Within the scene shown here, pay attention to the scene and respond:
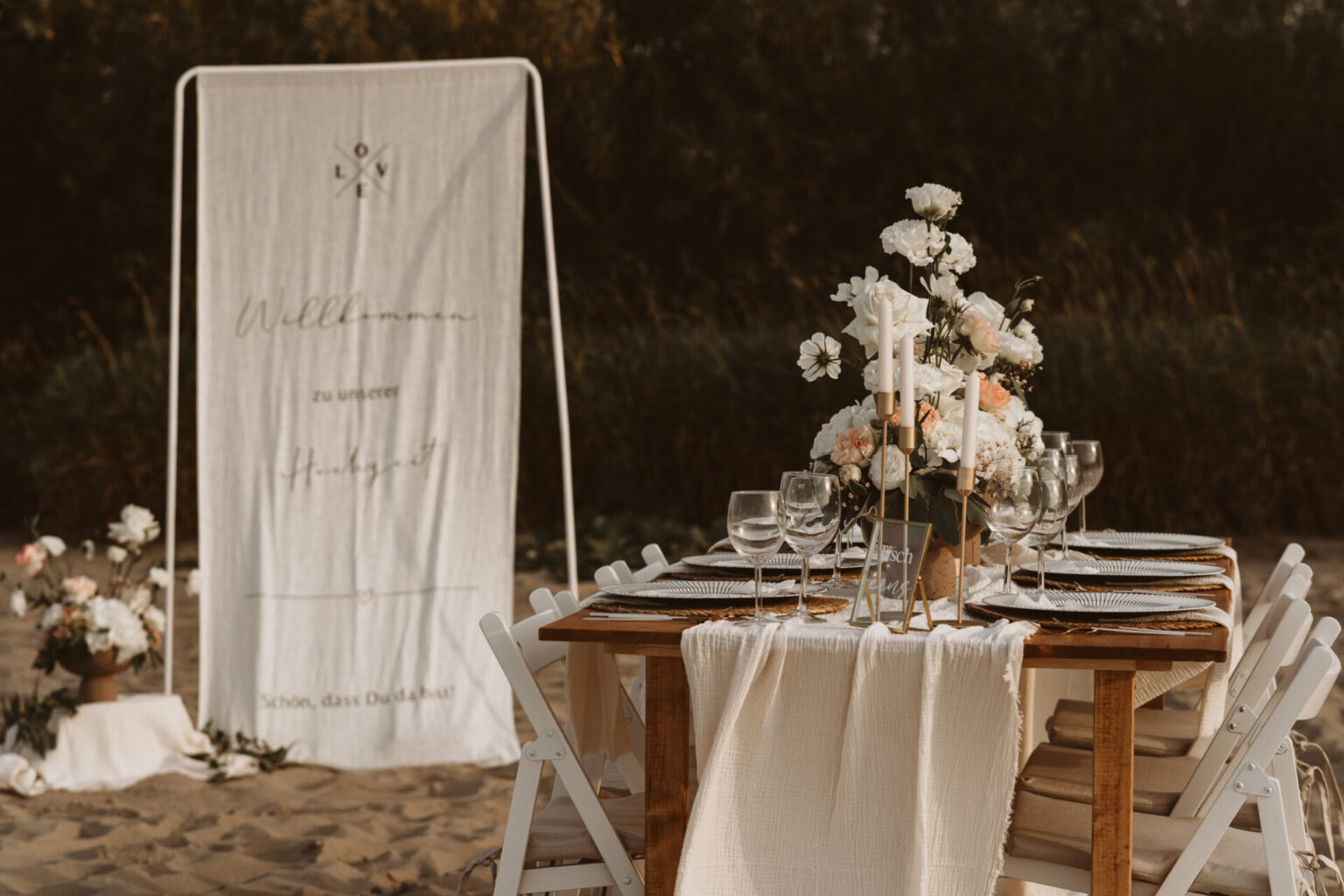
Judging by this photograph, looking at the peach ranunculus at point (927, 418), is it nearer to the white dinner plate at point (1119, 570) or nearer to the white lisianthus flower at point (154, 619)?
the white dinner plate at point (1119, 570)

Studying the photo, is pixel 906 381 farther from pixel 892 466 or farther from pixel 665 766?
pixel 665 766

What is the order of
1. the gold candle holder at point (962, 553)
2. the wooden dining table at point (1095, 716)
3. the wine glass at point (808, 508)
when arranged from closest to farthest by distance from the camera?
the wooden dining table at point (1095, 716) < the gold candle holder at point (962, 553) < the wine glass at point (808, 508)

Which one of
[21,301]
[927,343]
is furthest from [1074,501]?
[21,301]

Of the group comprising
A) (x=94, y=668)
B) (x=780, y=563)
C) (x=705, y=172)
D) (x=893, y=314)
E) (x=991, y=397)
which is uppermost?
(x=705, y=172)

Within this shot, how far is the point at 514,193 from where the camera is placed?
4.21m

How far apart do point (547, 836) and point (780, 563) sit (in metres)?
0.77

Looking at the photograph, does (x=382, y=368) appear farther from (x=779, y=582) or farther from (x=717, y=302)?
(x=717, y=302)

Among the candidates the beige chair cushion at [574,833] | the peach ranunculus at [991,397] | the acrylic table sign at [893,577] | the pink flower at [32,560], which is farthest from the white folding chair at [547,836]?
the pink flower at [32,560]

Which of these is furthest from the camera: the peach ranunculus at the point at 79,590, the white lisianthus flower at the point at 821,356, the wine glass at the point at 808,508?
the peach ranunculus at the point at 79,590

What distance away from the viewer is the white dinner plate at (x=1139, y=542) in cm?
A: 297

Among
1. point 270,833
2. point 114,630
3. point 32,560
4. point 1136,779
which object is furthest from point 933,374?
point 32,560

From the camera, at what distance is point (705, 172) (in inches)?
460

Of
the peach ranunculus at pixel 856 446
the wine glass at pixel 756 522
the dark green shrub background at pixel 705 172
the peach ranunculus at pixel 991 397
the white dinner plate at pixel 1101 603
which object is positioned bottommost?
the white dinner plate at pixel 1101 603

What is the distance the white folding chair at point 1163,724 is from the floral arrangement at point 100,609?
104 inches
